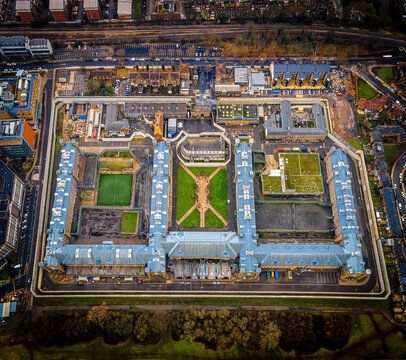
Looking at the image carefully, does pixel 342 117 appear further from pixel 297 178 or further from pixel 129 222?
pixel 129 222

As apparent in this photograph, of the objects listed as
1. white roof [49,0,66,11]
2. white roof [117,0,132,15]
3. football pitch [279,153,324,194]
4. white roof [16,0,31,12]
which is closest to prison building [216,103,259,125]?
football pitch [279,153,324,194]

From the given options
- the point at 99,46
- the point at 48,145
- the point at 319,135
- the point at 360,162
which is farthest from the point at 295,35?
the point at 48,145

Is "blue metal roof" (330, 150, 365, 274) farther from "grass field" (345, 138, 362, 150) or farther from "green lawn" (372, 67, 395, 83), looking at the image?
"green lawn" (372, 67, 395, 83)

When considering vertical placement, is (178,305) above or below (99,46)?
below

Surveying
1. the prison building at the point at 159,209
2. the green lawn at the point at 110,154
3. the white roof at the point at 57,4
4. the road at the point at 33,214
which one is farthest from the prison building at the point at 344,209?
the white roof at the point at 57,4

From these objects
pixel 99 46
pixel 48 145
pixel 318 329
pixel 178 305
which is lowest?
pixel 318 329

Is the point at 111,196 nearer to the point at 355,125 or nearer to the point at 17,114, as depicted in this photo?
the point at 17,114

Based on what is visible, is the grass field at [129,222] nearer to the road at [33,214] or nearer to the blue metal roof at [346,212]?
the road at [33,214]
